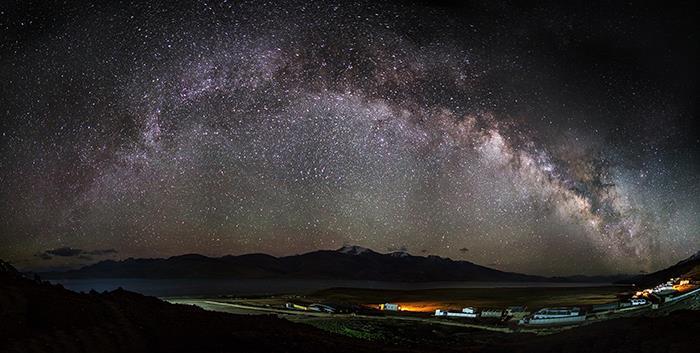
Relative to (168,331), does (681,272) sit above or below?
above

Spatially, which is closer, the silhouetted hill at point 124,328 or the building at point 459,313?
the silhouetted hill at point 124,328

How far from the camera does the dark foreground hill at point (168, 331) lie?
13898 millimetres

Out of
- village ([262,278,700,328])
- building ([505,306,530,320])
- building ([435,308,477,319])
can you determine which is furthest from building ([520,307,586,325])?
building ([435,308,477,319])

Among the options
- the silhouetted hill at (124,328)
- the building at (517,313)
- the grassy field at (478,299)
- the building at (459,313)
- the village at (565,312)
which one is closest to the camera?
the silhouetted hill at (124,328)

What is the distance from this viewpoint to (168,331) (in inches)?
720

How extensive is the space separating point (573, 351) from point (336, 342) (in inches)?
339

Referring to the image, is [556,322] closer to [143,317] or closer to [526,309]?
[526,309]

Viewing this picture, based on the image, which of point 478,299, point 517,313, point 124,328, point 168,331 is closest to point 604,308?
point 517,313

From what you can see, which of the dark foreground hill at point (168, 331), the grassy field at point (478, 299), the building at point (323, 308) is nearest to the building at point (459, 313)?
the grassy field at point (478, 299)

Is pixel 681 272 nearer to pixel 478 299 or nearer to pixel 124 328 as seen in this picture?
pixel 478 299

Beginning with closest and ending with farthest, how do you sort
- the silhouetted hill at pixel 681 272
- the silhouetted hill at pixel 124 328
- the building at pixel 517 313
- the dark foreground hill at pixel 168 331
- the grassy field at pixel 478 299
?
1. the silhouetted hill at pixel 124 328
2. the dark foreground hill at pixel 168 331
3. the building at pixel 517 313
4. the grassy field at pixel 478 299
5. the silhouetted hill at pixel 681 272

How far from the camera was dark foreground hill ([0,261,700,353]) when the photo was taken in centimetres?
Answer: 1390

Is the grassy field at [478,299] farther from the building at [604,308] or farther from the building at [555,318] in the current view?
the building at [555,318]

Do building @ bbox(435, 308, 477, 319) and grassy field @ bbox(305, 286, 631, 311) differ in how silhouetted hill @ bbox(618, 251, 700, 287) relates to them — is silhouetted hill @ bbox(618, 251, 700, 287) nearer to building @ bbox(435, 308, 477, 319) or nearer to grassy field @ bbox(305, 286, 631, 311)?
grassy field @ bbox(305, 286, 631, 311)
